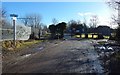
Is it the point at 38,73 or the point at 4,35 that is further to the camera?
the point at 4,35

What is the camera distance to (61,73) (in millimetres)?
11227

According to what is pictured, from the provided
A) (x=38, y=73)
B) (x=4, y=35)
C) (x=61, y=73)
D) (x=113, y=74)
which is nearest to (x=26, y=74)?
(x=38, y=73)

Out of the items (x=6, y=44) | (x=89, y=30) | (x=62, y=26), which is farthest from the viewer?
(x=89, y=30)

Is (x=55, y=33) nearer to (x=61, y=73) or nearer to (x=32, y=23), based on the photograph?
(x=32, y=23)

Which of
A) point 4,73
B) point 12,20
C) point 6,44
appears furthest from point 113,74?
point 12,20

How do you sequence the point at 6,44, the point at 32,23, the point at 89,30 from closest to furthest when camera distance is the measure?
1. the point at 6,44
2. the point at 32,23
3. the point at 89,30

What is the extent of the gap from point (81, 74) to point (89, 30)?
104862 mm

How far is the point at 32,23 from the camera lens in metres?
94.8

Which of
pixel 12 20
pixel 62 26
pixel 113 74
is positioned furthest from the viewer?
pixel 62 26

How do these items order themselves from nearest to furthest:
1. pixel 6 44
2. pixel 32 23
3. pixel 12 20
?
pixel 6 44
pixel 12 20
pixel 32 23

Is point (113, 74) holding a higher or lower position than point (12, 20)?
lower

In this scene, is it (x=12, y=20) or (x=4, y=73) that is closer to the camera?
(x=4, y=73)

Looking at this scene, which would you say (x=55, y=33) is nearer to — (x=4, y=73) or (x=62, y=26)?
(x=62, y=26)

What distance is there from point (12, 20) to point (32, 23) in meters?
60.5
